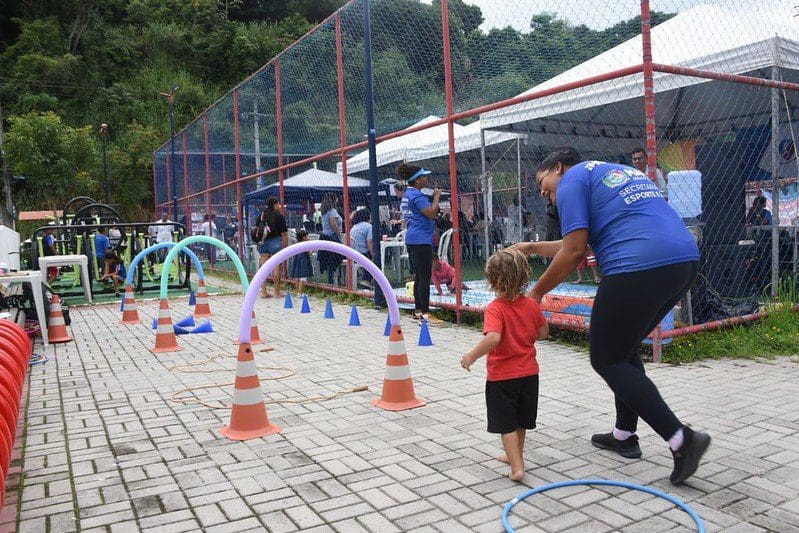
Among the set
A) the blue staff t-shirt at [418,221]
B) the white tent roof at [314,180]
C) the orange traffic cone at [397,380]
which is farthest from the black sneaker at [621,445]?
the white tent roof at [314,180]

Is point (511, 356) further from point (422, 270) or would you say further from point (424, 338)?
point (422, 270)

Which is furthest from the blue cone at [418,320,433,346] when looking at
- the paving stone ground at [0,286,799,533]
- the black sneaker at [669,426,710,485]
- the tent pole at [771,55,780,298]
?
the black sneaker at [669,426,710,485]

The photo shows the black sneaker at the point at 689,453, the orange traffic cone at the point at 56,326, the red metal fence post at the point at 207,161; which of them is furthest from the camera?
the red metal fence post at the point at 207,161

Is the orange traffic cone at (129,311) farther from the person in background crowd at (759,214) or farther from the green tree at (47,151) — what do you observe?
the green tree at (47,151)

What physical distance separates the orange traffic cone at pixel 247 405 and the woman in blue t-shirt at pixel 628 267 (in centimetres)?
184

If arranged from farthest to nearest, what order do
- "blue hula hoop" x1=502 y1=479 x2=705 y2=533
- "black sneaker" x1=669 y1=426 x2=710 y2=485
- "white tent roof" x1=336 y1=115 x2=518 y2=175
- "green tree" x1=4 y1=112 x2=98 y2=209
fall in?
"green tree" x1=4 y1=112 x2=98 y2=209
"white tent roof" x1=336 y1=115 x2=518 y2=175
"black sneaker" x1=669 y1=426 x2=710 y2=485
"blue hula hoop" x1=502 y1=479 x2=705 y2=533

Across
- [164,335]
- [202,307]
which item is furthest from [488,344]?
[202,307]

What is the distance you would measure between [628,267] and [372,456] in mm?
1673

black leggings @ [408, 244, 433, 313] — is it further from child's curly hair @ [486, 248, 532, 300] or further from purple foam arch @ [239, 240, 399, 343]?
child's curly hair @ [486, 248, 532, 300]

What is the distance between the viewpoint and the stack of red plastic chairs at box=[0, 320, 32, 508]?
2825mm

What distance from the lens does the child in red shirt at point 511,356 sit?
3.08 metres

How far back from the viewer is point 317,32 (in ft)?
35.2

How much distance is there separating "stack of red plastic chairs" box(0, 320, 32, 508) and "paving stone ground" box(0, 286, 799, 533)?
1.02 feet

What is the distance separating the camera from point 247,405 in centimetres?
397
